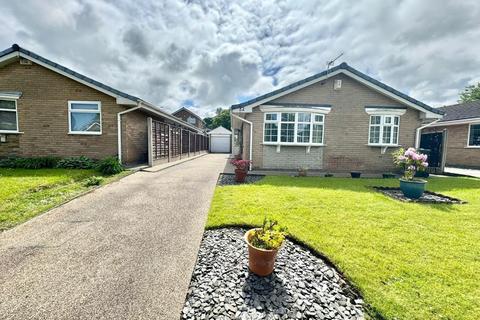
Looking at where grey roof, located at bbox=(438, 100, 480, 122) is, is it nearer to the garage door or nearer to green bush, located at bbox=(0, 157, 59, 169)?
the garage door

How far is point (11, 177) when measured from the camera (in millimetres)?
7387

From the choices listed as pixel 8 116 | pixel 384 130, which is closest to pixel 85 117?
pixel 8 116

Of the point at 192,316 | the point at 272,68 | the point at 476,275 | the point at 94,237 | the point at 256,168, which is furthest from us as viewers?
the point at 272,68

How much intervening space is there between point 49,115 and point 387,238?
14273 mm

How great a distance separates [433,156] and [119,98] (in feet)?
56.9

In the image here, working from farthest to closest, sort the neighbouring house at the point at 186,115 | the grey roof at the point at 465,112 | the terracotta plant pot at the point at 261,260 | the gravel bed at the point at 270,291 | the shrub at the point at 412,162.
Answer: the neighbouring house at the point at 186,115
the grey roof at the point at 465,112
the shrub at the point at 412,162
the terracotta plant pot at the point at 261,260
the gravel bed at the point at 270,291

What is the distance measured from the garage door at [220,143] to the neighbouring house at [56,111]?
909 inches

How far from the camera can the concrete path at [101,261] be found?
2.16 m

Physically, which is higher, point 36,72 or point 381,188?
point 36,72

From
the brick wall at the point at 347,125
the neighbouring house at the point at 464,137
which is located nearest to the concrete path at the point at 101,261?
the brick wall at the point at 347,125

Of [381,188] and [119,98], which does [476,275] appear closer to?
[381,188]

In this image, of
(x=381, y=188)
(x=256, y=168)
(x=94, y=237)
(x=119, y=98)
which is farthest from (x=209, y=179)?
(x=381, y=188)

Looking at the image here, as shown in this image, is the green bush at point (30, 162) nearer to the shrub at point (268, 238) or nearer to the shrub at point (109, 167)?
the shrub at point (109, 167)

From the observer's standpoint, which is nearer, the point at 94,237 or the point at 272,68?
the point at 94,237
